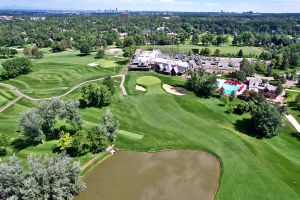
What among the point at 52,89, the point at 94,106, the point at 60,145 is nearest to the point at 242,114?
the point at 94,106

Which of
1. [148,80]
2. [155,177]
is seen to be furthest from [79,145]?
[148,80]

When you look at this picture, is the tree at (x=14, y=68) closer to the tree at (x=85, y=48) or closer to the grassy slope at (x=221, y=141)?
the tree at (x=85, y=48)

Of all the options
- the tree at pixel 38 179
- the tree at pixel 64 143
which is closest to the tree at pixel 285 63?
the tree at pixel 64 143

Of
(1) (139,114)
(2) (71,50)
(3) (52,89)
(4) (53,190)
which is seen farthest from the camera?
(2) (71,50)

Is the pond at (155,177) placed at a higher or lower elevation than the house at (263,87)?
lower

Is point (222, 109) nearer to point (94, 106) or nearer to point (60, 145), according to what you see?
point (94, 106)

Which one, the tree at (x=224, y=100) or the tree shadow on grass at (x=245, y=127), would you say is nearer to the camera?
the tree shadow on grass at (x=245, y=127)

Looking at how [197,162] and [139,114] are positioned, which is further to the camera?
[139,114]

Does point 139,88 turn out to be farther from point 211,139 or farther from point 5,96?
point 5,96
